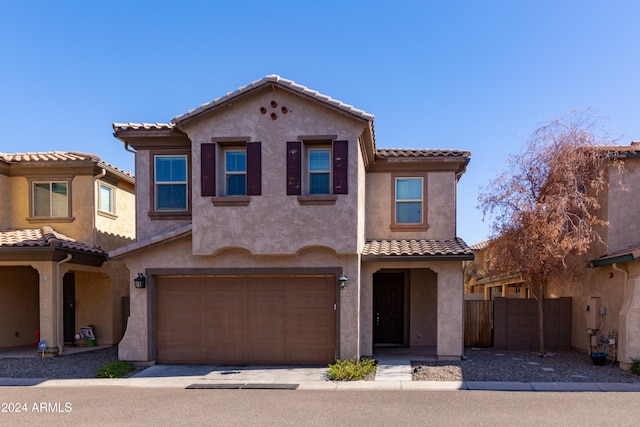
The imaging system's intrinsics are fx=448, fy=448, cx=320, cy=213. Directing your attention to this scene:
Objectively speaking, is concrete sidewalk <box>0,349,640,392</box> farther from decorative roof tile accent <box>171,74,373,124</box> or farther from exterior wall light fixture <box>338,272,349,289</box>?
decorative roof tile accent <box>171,74,373,124</box>

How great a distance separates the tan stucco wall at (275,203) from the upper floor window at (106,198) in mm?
5883

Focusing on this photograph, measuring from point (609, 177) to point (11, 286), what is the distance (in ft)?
64.4

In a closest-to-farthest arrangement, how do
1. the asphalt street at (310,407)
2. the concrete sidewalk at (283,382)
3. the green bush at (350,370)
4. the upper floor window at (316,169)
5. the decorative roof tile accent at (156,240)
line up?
the asphalt street at (310,407) → the concrete sidewalk at (283,382) → the green bush at (350,370) → the upper floor window at (316,169) → the decorative roof tile accent at (156,240)

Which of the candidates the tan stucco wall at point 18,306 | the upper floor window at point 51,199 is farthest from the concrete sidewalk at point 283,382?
the upper floor window at point 51,199

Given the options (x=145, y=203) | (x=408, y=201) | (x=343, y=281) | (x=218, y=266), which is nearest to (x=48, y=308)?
(x=145, y=203)

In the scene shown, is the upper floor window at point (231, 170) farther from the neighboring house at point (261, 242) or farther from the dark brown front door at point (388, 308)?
the dark brown front door at point (388, 308)

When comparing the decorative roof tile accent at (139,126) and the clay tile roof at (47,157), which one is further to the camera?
the clay tile roof at (47,157)

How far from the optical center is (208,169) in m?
11.6

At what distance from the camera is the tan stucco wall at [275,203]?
11.4 metres

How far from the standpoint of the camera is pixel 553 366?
38.9ft

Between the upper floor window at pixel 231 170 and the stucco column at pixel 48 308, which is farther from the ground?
the upper floor window at pixel 231 170

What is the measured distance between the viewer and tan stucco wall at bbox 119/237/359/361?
11711 millimetres

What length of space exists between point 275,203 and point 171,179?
3.62 m

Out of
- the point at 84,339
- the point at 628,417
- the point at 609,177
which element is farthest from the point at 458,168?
the point at 84,339
